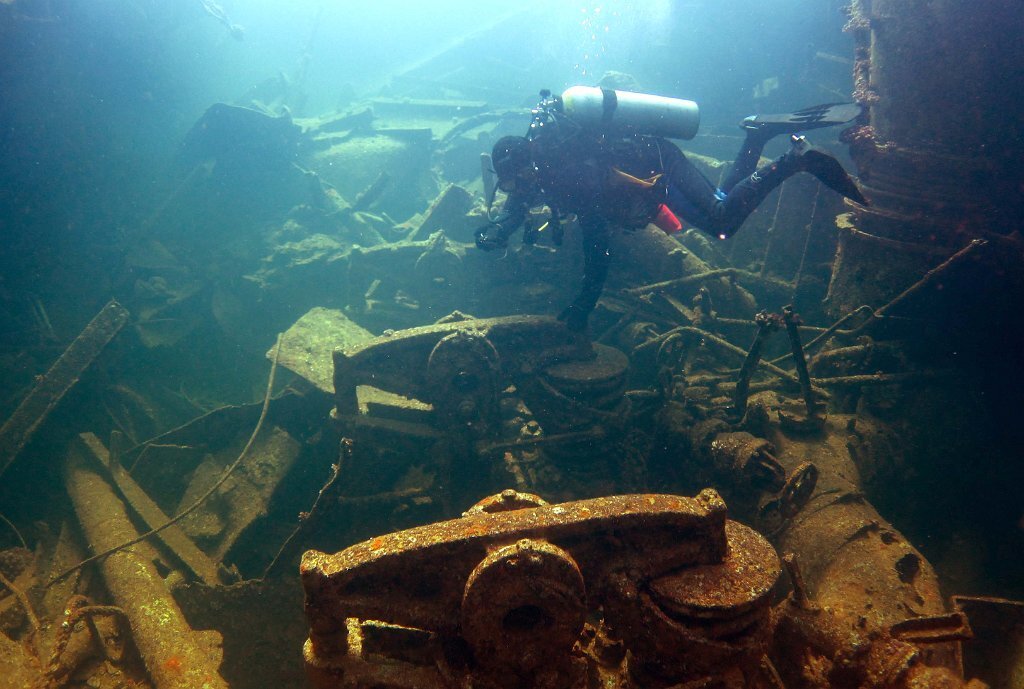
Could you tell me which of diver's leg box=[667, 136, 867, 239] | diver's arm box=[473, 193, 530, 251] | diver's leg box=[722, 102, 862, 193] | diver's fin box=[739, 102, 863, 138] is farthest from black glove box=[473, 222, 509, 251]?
diver's fin box=[739, 102, 863, 138]

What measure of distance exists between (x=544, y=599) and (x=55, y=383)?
6535 mm

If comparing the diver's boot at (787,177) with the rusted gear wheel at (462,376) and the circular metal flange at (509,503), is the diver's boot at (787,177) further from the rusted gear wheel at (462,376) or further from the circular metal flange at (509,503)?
the circular metal flange at (509,503)

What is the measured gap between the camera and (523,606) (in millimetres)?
1686

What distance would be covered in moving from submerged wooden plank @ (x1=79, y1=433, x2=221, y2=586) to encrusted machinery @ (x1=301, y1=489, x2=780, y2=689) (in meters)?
2.80

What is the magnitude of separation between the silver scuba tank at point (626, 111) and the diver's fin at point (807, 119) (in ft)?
3.09

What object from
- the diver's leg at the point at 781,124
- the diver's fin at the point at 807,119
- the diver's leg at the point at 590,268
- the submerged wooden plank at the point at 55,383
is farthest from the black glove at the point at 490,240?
the submerged wooden plank at the point at 55,383

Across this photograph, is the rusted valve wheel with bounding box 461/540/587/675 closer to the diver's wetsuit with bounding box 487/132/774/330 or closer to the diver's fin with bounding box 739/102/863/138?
the diver's wetsuit with bounding box 487/132/774/330

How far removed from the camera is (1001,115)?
4254 mm

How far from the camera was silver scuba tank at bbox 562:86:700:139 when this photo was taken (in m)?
4.93

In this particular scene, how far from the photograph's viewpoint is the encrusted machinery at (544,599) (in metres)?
1.67

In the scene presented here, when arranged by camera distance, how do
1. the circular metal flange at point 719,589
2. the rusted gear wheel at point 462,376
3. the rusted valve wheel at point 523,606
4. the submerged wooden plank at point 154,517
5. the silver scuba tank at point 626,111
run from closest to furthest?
the rusted valve wheel at point 523,606
the circular metal flange at point 719,589
the submerged wooden plank at point 154,517
the rusted gear wheel at point 462,376
the silver scuba tank at point 626,111

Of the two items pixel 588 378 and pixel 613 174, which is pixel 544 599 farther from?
pixel 613 174

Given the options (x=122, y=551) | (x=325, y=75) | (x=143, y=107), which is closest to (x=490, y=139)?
(x=143, y=107)

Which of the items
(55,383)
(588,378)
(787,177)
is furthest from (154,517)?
(787,177)
